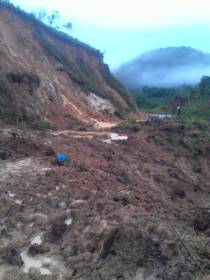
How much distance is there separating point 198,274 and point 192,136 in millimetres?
17667

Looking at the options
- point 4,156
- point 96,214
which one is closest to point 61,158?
point 4,156

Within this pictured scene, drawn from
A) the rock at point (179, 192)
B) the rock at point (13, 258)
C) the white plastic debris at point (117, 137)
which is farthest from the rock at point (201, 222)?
the white plastic debris at point (117, 137)

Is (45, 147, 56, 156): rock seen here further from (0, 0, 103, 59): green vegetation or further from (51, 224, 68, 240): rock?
(0, 0, 103, 59): green vegetation

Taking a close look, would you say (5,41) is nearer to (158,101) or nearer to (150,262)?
(150,262)

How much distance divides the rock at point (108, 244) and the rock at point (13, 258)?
151 centimetres

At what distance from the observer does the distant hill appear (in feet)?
352

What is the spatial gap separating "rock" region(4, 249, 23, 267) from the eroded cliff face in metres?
14.0

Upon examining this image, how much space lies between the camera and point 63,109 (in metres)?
30.4

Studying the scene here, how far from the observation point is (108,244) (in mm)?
8305

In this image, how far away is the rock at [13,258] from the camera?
830cm

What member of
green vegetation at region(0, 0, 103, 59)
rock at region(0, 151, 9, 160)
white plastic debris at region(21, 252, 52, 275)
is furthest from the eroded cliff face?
white plastic debris at region(21, 252, 52, 275)

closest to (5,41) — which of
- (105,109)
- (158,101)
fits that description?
(105,109)

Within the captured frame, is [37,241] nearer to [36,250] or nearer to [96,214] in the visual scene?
[36,250]

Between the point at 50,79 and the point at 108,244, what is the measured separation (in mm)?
26530
